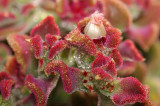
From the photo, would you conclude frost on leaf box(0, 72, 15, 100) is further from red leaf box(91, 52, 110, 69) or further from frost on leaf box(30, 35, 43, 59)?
red leaf box(91, 52, 110, 69)

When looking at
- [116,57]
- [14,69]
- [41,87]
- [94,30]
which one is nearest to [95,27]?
[94,30]

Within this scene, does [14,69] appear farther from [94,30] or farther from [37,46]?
[94,30]

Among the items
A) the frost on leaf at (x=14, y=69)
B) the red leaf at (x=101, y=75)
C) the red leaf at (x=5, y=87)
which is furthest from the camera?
the frost on leaf at (x=14, y=69)

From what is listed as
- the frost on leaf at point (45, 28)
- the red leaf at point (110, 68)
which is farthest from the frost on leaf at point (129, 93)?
the frost on leaf at point (45, 28)

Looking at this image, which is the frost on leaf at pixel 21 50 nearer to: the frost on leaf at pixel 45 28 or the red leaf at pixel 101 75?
the frost on leaf at pixel 45 28

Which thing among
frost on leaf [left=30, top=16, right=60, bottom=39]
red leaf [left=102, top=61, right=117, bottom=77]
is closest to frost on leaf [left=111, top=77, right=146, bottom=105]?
red leaf [left=102, top=61, right=117, bottom=77]

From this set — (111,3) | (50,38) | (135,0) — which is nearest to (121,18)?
(111,3)
